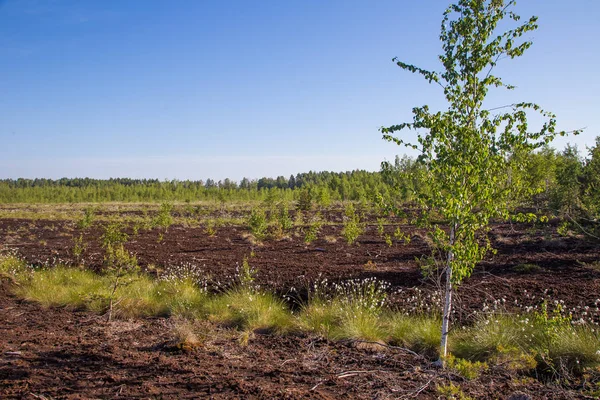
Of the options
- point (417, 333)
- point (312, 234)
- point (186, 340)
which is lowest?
point (186, 340)

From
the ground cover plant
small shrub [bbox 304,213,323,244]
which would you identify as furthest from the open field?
small shrub [bbox 304,213,323,244]

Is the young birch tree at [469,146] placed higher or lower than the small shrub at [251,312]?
higher

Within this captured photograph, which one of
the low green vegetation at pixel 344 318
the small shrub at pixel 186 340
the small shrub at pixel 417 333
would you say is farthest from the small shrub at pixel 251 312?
the small shrub at pixel 417 333

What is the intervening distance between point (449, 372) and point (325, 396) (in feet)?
5.31

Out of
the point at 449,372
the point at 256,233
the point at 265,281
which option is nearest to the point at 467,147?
the point at 449,372

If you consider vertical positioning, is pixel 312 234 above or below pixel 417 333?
above

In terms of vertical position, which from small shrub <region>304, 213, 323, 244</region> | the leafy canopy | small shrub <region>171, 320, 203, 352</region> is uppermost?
the leafy canopy

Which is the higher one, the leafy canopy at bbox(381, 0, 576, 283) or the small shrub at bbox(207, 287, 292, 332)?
the leafy canopy at bbox(381, 0, 576, 283)

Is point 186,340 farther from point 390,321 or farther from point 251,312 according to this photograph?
point 390,321

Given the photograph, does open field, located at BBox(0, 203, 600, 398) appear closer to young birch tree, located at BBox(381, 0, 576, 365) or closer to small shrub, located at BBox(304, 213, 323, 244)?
young birch tree, located at BBox(381, 0, 576, 365)

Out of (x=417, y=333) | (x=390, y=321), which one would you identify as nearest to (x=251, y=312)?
(x=390, y=321)

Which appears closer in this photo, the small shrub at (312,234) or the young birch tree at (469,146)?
the young birch tree at (469,146)

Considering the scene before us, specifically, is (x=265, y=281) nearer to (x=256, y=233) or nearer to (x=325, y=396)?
(x=325, y=396)

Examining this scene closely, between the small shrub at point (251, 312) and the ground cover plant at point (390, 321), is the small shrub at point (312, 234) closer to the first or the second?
the ground cover plant at point (390, 321)
